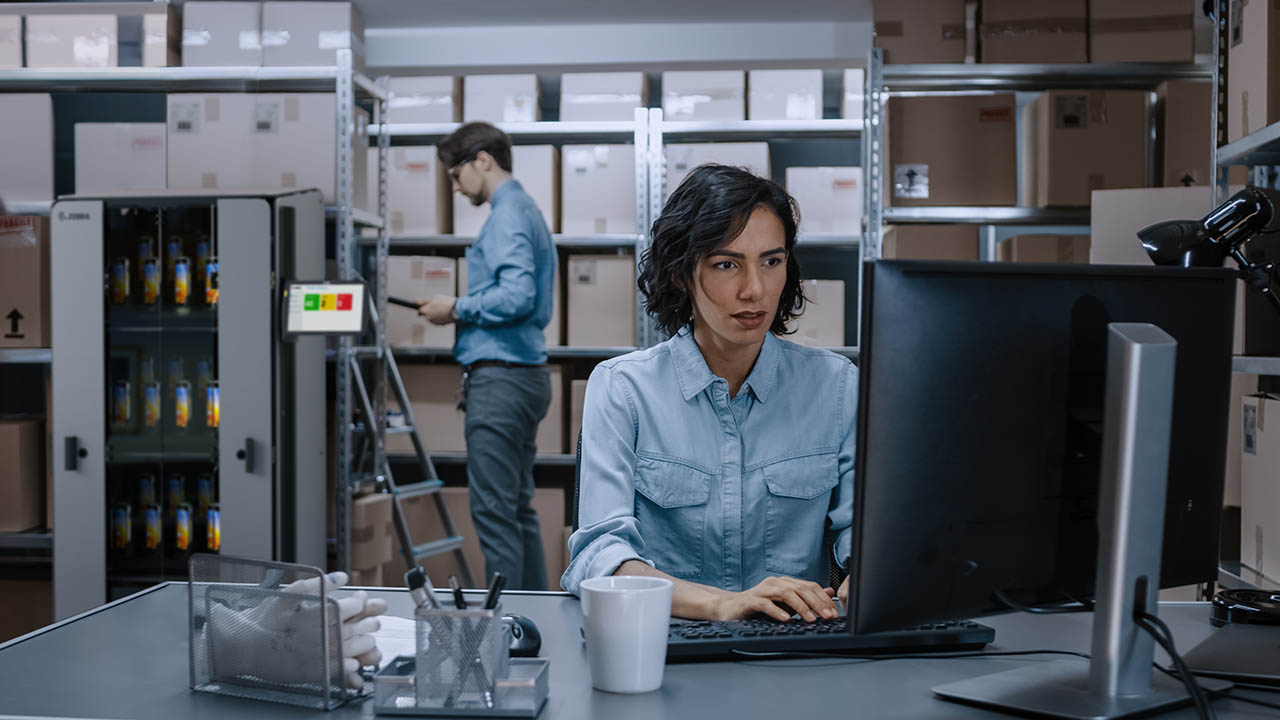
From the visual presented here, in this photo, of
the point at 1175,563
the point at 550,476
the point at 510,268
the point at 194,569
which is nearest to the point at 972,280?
the point at 1175,563

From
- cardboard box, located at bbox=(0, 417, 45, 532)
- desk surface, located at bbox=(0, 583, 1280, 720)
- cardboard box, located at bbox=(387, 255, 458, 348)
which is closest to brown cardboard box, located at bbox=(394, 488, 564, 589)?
cardboard box, located at bbox=(387, 255, 458, 348)

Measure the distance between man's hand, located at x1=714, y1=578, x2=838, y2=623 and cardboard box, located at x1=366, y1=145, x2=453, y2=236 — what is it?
2.79 m

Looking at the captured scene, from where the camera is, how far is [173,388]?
2885 millimetres

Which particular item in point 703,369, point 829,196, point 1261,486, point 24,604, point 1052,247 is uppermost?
point 829,196

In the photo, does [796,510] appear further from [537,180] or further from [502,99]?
[502,99]

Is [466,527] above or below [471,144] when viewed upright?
below

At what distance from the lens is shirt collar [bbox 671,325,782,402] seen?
4.51ft

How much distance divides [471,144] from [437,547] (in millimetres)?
1297

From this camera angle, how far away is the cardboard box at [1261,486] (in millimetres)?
1850

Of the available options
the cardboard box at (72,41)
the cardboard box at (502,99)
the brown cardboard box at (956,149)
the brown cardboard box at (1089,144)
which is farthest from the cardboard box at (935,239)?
the cardboard box at (72,41)

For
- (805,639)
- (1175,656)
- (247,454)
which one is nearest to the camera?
(1175,656)

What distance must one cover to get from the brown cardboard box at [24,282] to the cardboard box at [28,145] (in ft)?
0.58

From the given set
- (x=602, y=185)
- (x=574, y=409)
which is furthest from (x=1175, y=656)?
(x=602, y=185)

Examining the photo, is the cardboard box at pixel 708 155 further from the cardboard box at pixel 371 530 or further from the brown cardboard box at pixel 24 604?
the brown cardboard box at pixel 24 604
